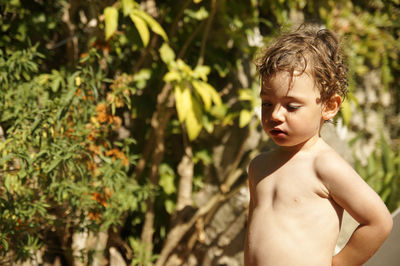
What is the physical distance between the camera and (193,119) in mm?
2318

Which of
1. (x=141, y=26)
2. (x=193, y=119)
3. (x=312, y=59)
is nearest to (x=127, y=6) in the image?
(x=141, y=26)

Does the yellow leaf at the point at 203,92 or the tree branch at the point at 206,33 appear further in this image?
the tree branch at the point at 206,33

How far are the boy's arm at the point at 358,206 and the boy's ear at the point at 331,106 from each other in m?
0.14

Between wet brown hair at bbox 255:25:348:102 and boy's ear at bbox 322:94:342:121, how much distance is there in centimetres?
2

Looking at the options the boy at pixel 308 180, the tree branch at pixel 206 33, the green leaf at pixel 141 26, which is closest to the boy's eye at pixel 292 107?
the boy at pixel 308 180

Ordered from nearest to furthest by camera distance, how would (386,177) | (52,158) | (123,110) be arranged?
(52,158)
(123,110)
(386,177)

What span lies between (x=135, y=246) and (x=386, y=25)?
3.13 m

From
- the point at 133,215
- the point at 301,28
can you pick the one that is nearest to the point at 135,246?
the point at 133,215

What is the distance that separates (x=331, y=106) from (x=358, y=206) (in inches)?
12.5

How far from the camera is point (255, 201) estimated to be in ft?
5.04

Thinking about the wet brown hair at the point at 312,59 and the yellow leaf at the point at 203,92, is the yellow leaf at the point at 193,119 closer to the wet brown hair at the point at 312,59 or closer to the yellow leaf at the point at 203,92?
the yellow leaf at the point at 203,92

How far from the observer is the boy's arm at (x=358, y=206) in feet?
4.26

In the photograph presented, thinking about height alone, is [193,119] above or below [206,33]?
below

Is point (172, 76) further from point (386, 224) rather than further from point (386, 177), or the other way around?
point (386, 177)
